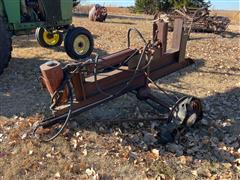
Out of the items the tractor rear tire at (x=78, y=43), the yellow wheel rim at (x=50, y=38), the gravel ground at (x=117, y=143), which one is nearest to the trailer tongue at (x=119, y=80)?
the gravel ground at (x=117, y=143)

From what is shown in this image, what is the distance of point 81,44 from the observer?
7.42 m

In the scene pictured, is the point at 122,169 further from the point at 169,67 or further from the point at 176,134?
the point at 169,67

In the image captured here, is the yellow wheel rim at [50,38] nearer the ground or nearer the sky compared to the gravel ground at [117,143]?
nearer the sky

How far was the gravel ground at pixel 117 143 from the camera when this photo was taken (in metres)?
3.61

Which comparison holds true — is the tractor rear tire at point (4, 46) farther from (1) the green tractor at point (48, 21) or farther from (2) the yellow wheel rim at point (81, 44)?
(2) the yellow wheel rim at point (81, 44)

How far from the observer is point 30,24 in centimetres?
722

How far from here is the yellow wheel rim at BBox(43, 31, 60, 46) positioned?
8.31m

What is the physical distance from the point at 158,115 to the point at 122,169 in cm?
139

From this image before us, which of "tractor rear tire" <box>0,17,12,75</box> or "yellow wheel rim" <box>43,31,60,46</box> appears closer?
"tractor rear tire" <box>0,17,12,75</box>

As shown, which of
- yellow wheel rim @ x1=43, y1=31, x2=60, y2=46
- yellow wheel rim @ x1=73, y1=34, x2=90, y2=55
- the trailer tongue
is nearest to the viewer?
the trailer tongue

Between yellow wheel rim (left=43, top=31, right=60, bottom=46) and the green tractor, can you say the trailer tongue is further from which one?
yellow wheel rim (left=43, top=31, right=60, bottom=46)

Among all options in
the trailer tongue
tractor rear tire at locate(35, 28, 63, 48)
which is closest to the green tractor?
tractor rear tire at locate(35, 28, 63, 48)

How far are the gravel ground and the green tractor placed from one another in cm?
139

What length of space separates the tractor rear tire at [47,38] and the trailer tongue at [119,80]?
13.5 ft
